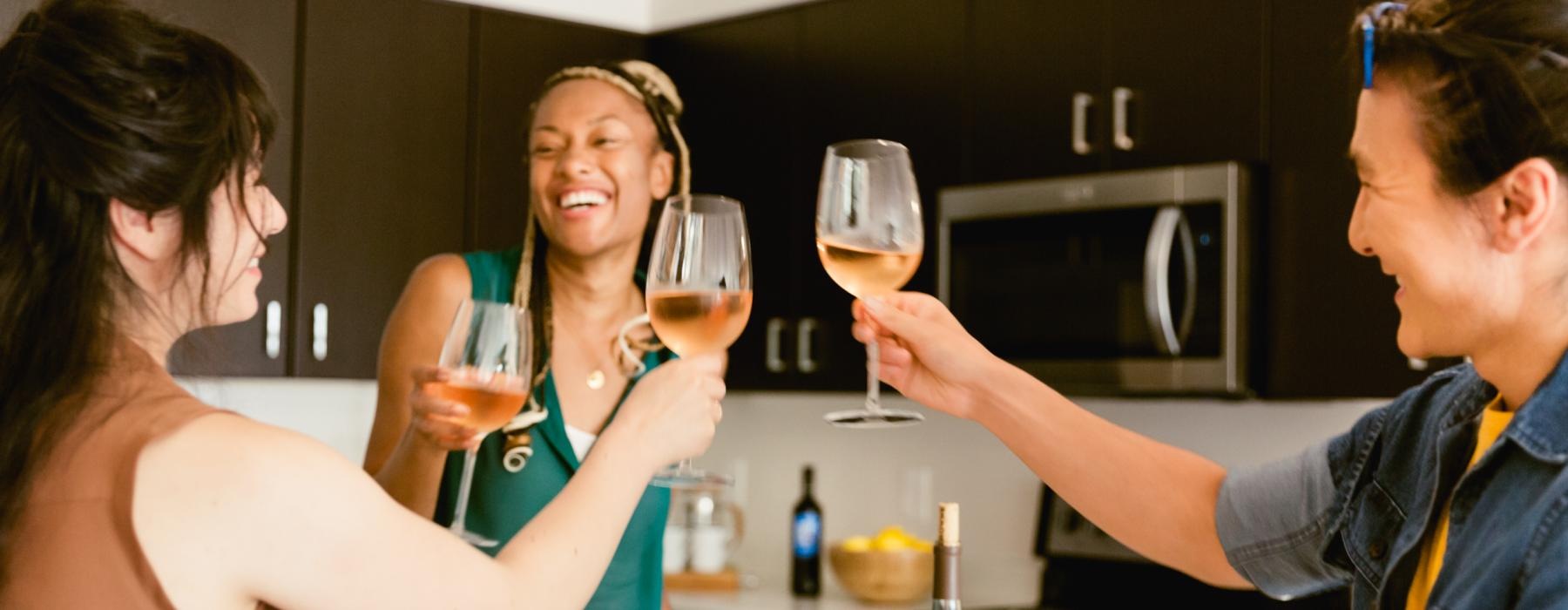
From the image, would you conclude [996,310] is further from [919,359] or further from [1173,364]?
[919,359]

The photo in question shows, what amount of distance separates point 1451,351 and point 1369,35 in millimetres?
280

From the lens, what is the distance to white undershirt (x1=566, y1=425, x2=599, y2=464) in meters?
2.12

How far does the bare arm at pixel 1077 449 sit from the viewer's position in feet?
5.33

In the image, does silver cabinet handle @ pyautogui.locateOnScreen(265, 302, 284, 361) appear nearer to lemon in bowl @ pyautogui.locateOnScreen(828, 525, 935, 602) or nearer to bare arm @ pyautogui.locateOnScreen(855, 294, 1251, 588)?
lemon in bowl @ pyautogui.locateOnScreen(828, 525, 935, 602)

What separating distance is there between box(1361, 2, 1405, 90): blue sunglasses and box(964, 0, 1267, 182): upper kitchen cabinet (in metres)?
1.96

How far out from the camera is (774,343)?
13.9 ft

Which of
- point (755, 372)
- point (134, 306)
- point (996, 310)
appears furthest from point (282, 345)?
point (134, 306)

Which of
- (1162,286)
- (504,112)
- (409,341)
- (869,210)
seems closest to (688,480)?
(869,210)

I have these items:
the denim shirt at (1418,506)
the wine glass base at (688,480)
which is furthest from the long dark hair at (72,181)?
the denim shirt at (1418,506)

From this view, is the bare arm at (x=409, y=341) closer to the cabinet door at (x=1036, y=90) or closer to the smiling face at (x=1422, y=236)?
the smiling face at (x=1422, y=236)

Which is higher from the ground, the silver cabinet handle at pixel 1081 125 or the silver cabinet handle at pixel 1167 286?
the silver cabinet handle at pixel 1081 125

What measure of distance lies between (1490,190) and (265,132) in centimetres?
104

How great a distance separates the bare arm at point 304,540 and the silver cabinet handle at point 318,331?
2766 millimetres

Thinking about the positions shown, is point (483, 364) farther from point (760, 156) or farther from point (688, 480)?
point (760, 156)
